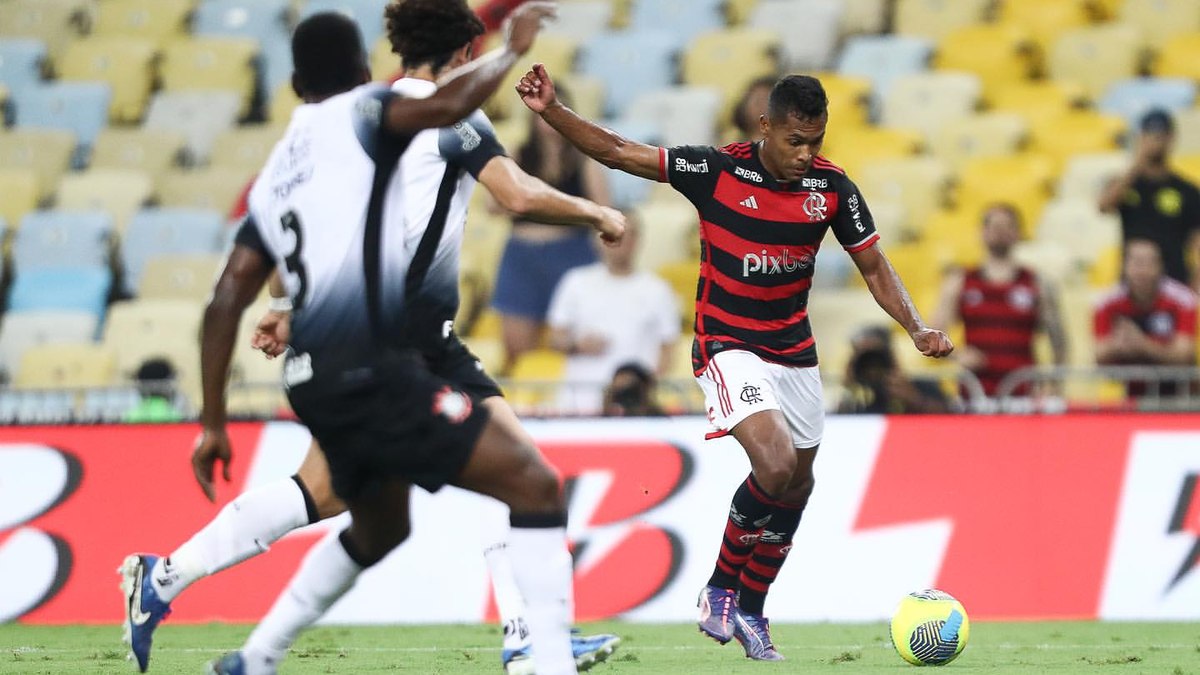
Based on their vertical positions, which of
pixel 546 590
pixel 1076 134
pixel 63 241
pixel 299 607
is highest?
pixel 1076 134

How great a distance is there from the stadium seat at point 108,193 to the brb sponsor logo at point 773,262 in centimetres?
865

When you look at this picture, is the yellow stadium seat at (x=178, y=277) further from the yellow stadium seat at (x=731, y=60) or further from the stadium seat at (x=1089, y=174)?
the stadium seat at (x=1089, y=174)

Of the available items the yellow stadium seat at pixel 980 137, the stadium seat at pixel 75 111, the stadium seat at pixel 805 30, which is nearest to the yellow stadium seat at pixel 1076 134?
the yellow stadium seat at pixel 980 137

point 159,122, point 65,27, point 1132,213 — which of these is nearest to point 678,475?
point 1132,213

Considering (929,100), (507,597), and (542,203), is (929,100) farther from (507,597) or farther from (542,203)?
(542,203)

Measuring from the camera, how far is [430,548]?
10398mm

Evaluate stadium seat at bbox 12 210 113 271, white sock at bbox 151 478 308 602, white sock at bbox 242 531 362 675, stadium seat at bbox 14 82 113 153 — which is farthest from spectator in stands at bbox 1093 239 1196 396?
stadium seat at bbox 14 82 113 153

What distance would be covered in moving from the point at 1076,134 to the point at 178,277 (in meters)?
7.00

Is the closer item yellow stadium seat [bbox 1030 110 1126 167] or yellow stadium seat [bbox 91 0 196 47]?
yellow stadium seat [bbox 1030 110 1126 167]

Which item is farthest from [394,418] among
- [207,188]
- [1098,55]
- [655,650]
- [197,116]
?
[197,116]

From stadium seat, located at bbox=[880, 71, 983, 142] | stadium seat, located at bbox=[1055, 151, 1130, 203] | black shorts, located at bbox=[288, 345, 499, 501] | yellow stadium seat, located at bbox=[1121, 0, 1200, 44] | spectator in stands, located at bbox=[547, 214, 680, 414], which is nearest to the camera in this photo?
black shorts, located at bbox=[288, 345, 499, 501]

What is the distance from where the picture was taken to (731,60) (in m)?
15.9

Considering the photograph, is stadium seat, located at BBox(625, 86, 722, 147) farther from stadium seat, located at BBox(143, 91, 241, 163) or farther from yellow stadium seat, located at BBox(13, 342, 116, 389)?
yellow stadium seat, located at BBox(13, 342, 116, 389)

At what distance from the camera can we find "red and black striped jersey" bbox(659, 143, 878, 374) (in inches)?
314
